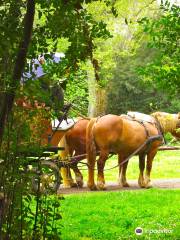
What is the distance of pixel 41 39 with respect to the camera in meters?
4.20

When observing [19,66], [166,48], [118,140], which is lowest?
[118,140]

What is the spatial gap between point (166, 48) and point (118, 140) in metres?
6.68

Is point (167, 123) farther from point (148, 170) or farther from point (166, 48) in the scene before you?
point (166, 48)

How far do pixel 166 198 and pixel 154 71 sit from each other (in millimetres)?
4979

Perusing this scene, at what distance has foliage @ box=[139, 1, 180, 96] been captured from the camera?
5.77 metres

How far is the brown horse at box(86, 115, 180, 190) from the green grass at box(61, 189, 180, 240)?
46.9 inches

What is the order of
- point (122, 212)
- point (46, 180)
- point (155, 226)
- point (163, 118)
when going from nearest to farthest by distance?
point (46, 180), point (155, 226), point (122, 212), point (163, 118)

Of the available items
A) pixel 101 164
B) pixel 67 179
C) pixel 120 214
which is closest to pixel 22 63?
pixel 120 214

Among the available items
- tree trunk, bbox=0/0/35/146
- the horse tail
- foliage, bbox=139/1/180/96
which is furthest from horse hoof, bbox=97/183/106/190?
tree trunk, bbox=0/0/35/146

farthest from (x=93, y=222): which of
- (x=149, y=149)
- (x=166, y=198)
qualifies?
(x=149, y=149)

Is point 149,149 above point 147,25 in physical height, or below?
below

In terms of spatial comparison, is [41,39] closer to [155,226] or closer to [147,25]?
[147,25]

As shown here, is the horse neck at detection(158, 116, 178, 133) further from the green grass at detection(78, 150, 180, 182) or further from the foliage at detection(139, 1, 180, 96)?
the foliage at detection(139, 1, 180, 96)

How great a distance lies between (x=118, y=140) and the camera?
41.5 feet
